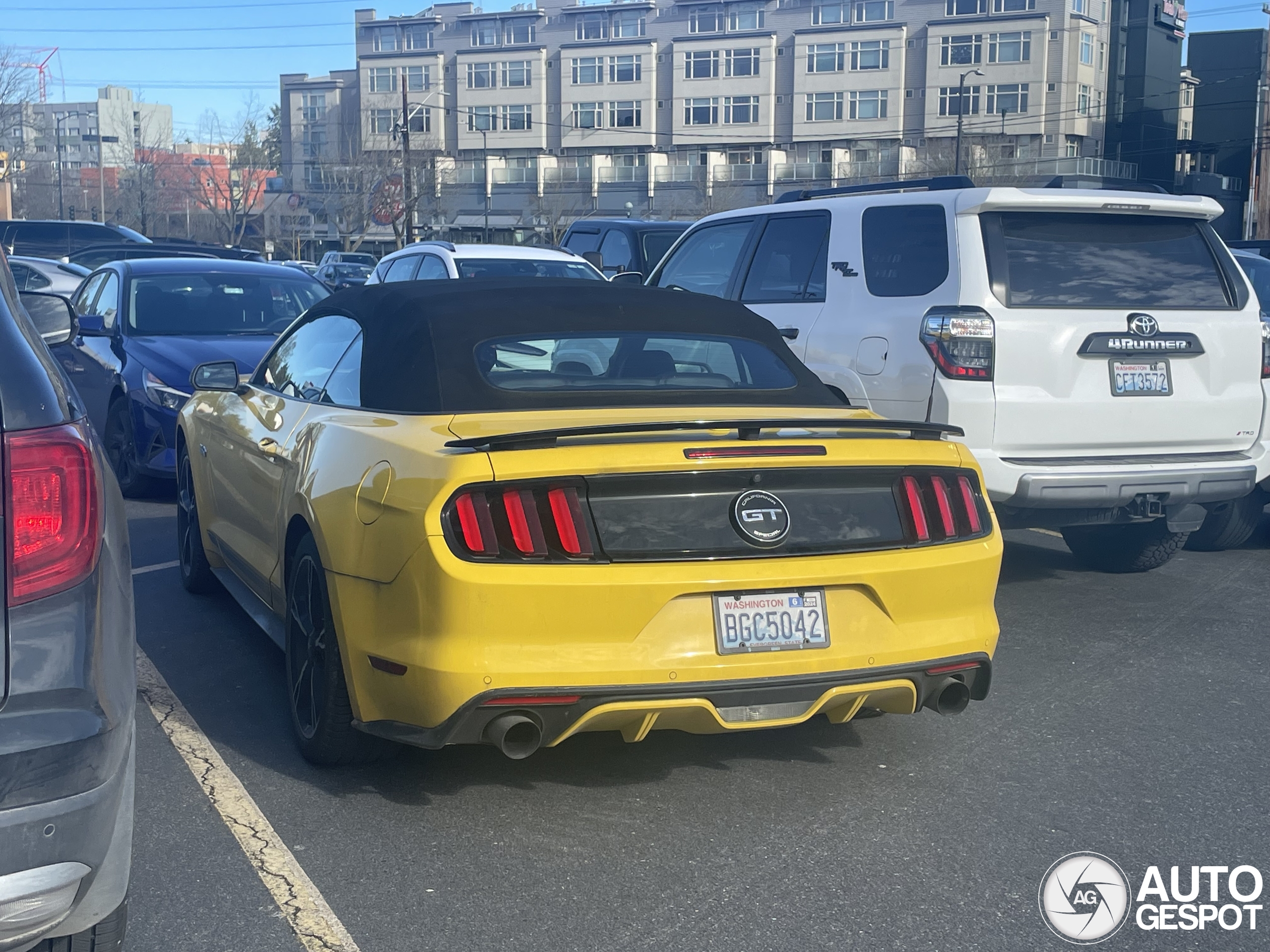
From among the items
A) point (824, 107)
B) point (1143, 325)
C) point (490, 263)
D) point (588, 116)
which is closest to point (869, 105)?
point (824, 107)

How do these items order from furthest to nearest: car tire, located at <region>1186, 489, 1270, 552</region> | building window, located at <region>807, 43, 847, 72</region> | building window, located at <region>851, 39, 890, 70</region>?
building window, located at <region>807, 43, 847, 72</region>, building window, located at <region>851, 39, 890, 70</region>, car tire, located at <region>1186, 489, 1270, 552</region>

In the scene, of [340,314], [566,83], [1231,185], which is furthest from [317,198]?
[340,314]

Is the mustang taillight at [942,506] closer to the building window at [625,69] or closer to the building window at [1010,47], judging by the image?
the building window at [1010,47]

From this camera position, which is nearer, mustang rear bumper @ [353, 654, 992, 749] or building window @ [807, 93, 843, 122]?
mustang rear bumper @ [353, 654, 992, 749]

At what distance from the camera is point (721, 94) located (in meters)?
87.2

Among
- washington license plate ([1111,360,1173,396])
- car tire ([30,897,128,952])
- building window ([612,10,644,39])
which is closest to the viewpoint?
car tire ([30,897,128,952])

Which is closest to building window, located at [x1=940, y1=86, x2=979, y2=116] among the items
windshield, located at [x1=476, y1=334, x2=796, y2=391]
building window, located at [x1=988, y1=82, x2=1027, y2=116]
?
building window, located at [x1=988, y1=82, x2=1027, y2=116]

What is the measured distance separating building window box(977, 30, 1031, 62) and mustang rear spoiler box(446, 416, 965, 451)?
81.0 meters

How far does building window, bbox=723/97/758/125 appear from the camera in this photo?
283 ft

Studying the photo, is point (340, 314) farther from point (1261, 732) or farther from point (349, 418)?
point (1261, 732)

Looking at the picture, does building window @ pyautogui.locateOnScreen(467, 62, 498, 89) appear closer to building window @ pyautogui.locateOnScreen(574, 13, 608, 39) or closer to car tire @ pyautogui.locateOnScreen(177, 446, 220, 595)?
building window @ pyautogui.locateOnScreen(574, 13, 608, 39)

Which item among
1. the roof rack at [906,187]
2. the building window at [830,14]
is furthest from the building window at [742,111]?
the roof rack at [906,187]

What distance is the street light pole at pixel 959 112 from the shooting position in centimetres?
6031

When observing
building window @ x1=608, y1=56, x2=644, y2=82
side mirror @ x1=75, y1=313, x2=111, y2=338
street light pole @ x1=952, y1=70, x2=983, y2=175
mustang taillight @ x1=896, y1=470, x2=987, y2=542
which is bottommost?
mustang taillight @ x1=896, y1=470, x2=987, y2=542
